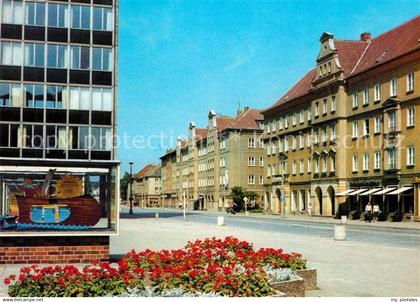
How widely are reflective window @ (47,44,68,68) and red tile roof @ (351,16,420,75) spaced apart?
28731 millimetres

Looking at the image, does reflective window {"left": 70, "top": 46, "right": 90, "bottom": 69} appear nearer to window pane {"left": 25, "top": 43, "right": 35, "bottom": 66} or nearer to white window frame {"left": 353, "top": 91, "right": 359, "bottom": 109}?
window pane {"left": 25, "top": 43, "right": 35, "bottom": 66}

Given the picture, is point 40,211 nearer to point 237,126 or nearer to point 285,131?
point 285,131

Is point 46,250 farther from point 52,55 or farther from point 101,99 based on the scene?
point 101,99

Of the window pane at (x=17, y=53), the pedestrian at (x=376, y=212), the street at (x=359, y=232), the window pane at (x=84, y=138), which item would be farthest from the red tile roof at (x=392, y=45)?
the window pane at (x=17, y=53)

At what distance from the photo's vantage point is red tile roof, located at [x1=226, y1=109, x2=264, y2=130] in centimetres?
11062

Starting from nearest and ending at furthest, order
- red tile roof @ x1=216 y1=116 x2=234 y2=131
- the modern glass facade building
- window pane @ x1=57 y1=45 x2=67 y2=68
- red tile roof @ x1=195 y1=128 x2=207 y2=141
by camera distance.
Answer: the modern glass facade building
window pane @ x1=57 y1=45 x2=67 y2=68
red tile roof @ x1=216 y1=116 x2=234 y2=131
red tile roof @ x1=195 y1=128 x2=207 y2=141

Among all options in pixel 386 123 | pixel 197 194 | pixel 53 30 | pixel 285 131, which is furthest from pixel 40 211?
pixel 197 194

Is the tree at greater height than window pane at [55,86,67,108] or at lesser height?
lesser

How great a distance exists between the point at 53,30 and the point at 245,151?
74.5 m

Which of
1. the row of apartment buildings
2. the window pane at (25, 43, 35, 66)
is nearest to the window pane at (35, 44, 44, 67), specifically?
the window pane at (25, 43, 35, 66)

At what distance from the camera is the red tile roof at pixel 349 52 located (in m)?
67.4

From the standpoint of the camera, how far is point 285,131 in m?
83.2

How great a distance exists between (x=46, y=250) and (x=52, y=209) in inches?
45.4

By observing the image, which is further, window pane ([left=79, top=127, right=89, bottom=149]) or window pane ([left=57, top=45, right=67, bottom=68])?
window pane ([left=79, top=127, right=89, bottom=149])
